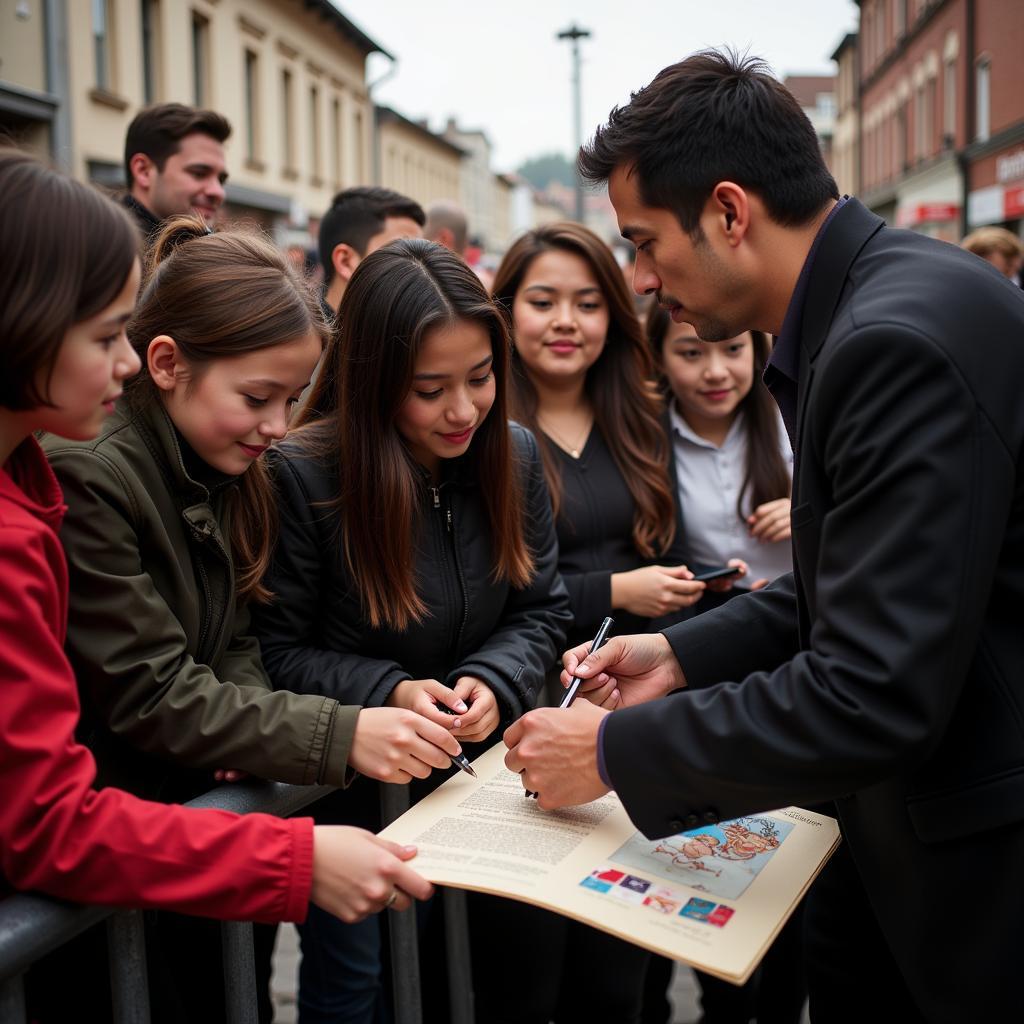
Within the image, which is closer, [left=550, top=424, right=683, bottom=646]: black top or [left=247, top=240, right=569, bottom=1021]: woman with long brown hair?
[left=247, top=240, right=569, bottom=1021]: woman with long brown hair

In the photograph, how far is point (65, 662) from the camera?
1417 millimetres

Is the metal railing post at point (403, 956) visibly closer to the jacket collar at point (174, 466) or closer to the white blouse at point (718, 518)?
the jacket collar at point (174, 466)

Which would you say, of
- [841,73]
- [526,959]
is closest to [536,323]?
[526,959]

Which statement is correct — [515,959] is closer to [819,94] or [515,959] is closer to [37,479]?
[37,479]

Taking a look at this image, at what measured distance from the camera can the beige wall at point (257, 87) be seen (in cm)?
Result: 1448

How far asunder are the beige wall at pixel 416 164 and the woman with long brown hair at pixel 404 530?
29754 millimetres

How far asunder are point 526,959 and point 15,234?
191cm

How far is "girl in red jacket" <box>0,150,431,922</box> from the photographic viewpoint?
1.37 metres

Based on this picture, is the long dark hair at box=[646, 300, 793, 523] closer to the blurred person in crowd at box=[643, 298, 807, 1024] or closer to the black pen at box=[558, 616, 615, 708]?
the blurred person in crowd at box=[643, 298, 807, 1024]

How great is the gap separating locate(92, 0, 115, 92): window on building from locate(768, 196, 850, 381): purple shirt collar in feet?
50.6

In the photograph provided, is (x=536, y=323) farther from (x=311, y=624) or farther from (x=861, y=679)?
(x=861, y=679)

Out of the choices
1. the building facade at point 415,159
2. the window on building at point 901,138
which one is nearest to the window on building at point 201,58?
the building facade at point 415,159

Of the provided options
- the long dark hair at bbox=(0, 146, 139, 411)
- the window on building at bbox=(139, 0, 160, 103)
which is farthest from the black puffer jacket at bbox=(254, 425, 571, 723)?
the window on building at bbox=(139, 0, 160, 103)

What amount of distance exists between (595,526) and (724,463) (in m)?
0.57
